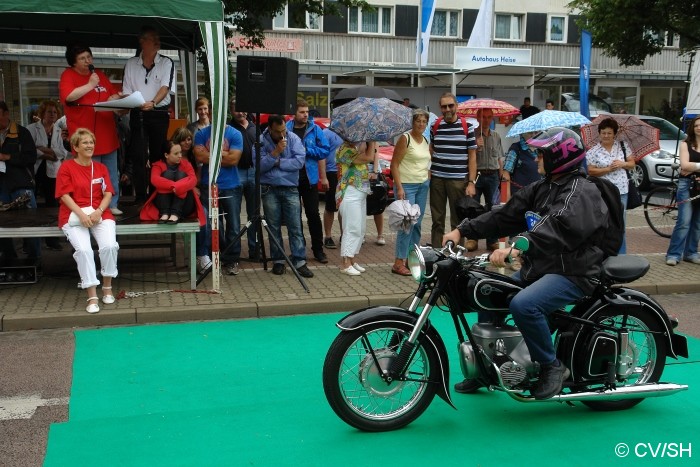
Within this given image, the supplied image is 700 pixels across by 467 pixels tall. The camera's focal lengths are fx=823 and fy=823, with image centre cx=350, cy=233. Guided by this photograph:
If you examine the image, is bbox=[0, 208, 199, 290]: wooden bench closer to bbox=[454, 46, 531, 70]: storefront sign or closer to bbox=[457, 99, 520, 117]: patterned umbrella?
bbox=[457, 99, 520, 117]: patterned umbrella

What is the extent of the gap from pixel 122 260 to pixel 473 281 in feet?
22.3

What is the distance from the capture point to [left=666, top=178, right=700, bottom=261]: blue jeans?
1057 cm

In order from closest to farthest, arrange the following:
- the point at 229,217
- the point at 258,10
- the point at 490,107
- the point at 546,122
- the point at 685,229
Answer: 1. the point at 546,122
2. the point at 229,217
3. the point at 685,229
4. the point at 490,107
5. the point at 258,10

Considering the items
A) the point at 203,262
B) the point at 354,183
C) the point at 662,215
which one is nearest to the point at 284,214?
the point at 354,183

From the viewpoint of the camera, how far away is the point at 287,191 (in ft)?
31.4

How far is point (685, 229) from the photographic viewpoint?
10.6m

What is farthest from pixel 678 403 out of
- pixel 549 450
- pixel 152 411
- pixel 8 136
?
pixel 8 136

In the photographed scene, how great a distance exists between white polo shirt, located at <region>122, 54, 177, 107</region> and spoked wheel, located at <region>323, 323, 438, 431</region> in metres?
5.88

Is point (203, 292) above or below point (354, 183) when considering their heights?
below

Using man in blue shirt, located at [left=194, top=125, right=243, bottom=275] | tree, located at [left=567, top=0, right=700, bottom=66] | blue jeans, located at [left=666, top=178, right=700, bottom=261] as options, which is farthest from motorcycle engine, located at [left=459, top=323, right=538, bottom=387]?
tree, located at [left=567, top=0, right=700, bottom=66]

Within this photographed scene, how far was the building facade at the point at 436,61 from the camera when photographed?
2438 cm

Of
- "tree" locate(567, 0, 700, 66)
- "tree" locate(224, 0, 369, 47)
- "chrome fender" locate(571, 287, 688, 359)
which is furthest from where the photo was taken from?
"tree" locate(567, 0, 700, 66)

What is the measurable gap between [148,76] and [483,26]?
20.8 metres

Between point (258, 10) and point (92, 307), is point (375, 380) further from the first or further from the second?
point (258, 10)
